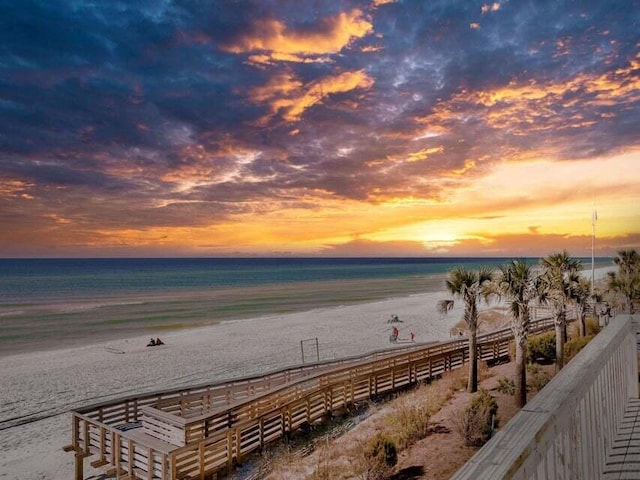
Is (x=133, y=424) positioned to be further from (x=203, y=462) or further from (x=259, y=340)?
(x=259, y=340)

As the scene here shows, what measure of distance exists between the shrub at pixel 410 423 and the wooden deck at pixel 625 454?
31.8 feet

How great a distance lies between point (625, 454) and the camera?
375 centimetres

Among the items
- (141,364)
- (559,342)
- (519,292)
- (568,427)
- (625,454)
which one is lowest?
(141,364)

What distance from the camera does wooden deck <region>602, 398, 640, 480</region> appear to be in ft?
11.4

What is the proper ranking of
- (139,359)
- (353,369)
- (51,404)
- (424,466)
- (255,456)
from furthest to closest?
1. (139,359)
2. (51,404)
3. (353,369)
4. (255,456)
5. (424,466)

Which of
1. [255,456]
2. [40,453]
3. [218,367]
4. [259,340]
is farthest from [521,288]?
[259,340]

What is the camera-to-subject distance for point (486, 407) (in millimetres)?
14500

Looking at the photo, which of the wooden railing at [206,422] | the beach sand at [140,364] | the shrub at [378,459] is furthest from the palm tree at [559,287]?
the beach sand at [140,364]

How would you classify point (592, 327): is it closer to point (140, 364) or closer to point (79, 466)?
point (79, 466)

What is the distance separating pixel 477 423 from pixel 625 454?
10424 millimetres

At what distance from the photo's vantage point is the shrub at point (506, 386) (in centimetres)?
1802

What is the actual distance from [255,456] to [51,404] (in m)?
16.4

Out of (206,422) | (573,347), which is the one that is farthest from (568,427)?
(573,347)

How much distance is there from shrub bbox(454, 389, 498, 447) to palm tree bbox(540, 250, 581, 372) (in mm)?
5156
